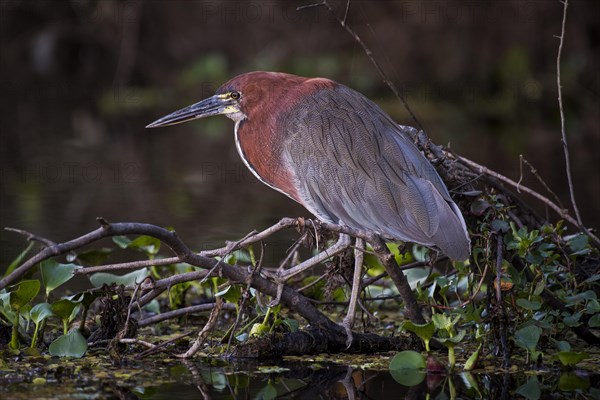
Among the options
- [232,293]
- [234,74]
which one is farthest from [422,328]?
[234,74]

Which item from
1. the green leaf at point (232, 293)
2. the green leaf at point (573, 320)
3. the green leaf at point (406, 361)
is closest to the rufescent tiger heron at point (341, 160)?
the green leaf at point (232, 293)

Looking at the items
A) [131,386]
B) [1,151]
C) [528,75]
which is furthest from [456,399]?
[528,75]

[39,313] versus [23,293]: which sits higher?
[23,293]

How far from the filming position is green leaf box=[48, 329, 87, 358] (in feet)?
13.6

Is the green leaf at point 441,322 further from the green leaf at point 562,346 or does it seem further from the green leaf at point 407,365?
the green leaf at point 562,346

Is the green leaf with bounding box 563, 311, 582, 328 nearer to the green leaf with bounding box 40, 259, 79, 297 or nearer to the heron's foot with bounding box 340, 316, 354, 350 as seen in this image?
the heron's foot with bounding box 340, 316, 354, 350

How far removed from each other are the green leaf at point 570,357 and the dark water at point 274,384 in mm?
59

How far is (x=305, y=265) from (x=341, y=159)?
58 cm

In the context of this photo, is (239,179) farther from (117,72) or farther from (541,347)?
(117,72)

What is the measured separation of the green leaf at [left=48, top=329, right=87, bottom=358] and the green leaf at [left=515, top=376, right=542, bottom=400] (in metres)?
1.84

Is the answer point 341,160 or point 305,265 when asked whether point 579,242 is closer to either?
point 341,160

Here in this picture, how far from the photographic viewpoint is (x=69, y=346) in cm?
417

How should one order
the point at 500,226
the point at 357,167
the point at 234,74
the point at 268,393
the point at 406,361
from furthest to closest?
the point at 234,74, the point at 357,167, the point at 500,226, the point at 406,361, the point at 268,393

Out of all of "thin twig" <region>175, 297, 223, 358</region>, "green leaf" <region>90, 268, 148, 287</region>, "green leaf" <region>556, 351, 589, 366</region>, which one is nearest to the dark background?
"green leaf" <region>90, 268, 148, 287</region>
